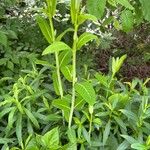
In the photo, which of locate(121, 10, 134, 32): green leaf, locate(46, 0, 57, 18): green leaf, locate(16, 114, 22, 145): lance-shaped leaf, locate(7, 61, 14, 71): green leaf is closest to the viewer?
locate(46, 0, 57, 18): green leaf

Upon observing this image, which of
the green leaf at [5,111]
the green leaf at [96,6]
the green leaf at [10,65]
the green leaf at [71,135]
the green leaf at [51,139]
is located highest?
the green leaf at [96,6]

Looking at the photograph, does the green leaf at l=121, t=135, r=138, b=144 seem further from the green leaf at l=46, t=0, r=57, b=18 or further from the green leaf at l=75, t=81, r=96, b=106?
the green leaf at l=46, t=0, r=57, b=18

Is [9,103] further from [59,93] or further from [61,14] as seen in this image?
[61,14]

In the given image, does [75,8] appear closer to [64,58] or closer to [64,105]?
[64,58]

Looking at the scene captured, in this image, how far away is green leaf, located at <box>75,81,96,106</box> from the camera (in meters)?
1.93

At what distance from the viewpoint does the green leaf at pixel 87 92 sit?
6.32 feet

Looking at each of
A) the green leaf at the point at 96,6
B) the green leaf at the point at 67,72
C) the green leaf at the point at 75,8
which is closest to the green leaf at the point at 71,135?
the green leaf at the point at 67,72

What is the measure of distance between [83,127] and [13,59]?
1.34 meters

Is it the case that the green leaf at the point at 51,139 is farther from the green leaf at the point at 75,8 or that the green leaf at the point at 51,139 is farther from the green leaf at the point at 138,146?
the green leaf at the point at 75,8

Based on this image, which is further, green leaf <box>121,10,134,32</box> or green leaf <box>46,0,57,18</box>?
green leaf <box>121,10,134,32</box>

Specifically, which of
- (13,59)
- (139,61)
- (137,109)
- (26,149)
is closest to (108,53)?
(139,61)

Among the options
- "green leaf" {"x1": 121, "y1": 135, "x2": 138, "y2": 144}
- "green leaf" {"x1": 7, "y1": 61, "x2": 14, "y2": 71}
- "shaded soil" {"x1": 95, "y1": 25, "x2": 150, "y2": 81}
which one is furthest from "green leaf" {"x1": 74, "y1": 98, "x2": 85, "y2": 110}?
"shaded soil" {"x1": 95, "y1": 25, "x2": 150, "y2": 81}

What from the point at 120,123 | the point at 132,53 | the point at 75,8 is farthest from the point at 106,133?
the point at 132,53

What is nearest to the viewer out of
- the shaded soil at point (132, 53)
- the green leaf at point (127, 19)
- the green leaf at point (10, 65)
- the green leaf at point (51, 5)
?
the green leaf at point (51, 5)
